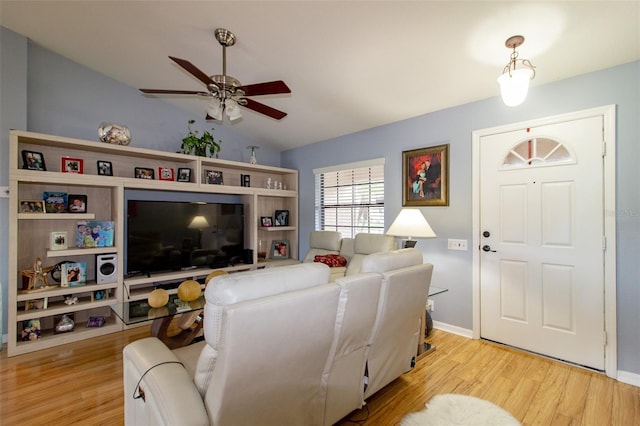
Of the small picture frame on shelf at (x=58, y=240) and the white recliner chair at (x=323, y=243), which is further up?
the small picture frame on shelf at (x=58, y=240)

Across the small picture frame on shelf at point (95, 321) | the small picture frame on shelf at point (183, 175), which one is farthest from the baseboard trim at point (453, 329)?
the small picture frame on shelf at point (95, 321)

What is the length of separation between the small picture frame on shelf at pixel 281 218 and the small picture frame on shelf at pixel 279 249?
0.31m

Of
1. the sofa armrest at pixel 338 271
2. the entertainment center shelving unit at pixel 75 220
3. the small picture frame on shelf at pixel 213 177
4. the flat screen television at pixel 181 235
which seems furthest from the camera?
the small picture frame on shelf at pixel 213 177

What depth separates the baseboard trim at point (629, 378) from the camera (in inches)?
85.8

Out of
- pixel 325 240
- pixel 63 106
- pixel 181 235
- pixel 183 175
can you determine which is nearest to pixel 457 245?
pixel 325 240

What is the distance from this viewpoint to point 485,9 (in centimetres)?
188

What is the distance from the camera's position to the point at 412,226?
9.45 ft

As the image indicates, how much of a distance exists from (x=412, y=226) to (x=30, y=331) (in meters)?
3.80

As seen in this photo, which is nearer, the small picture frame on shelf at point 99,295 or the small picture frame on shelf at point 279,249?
the small picture frame on shelf at point 99,295

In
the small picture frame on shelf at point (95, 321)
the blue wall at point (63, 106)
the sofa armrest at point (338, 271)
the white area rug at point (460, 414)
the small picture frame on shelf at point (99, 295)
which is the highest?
the blue wall at point (63, 106)

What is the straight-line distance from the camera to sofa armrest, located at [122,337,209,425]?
3.38ft

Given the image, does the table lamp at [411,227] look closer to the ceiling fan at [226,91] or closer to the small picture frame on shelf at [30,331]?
the ceiling fan at [226,91]

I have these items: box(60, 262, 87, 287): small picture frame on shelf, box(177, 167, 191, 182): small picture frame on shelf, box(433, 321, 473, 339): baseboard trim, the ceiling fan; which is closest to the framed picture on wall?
box(433, 321, 473, 339): baseboard trim

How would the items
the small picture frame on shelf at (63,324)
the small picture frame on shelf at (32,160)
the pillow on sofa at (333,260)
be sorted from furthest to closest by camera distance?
the pillow on sofa at (333,260), the small picture frame on shelf at (63,324), the small picture frame on shelf at (32,160)
